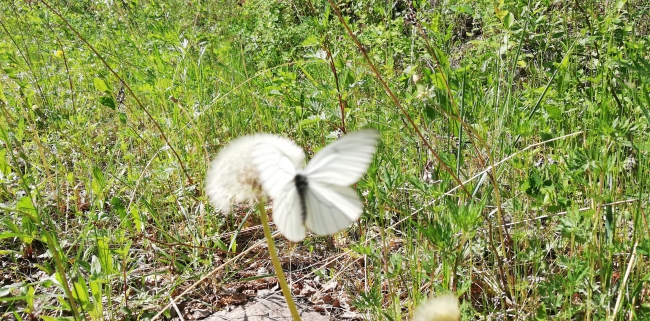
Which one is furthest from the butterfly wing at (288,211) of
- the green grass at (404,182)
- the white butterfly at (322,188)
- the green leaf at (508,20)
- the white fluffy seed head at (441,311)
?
the green leaf at (508,20)

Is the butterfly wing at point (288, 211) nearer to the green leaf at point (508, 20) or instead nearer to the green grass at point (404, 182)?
the green grass at point (404, 182)

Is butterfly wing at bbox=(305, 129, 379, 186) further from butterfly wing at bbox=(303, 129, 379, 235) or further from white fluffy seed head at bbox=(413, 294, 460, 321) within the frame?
white fluffy seed head at bbox=(413, 294, 460, 321)

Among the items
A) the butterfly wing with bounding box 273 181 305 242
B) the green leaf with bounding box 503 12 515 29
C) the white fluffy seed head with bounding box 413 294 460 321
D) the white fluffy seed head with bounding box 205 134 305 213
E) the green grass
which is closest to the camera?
the white fluffy seed head with bounding box 413 294 460 321

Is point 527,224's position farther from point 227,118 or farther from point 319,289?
point 227,118

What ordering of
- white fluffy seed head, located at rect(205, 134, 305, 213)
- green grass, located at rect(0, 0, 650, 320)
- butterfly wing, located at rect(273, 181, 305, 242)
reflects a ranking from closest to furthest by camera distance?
butterfly wing, located at rect(273, 181, 305, 242) → white fluffy seed head, located at rect(205, 134, 305, 213) → green grass, located at rect(0, 0, 650, 320)

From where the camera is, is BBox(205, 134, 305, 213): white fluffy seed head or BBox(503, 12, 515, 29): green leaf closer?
BBox(205, 134, 305, 213): white fluffy seed head

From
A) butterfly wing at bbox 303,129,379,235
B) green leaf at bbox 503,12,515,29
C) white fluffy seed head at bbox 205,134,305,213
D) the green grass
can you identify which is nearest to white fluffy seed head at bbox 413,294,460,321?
butterfly wing at bbox 303,129,379,235

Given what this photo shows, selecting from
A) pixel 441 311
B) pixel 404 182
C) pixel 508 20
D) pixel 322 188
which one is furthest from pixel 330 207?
pixel 508 20
